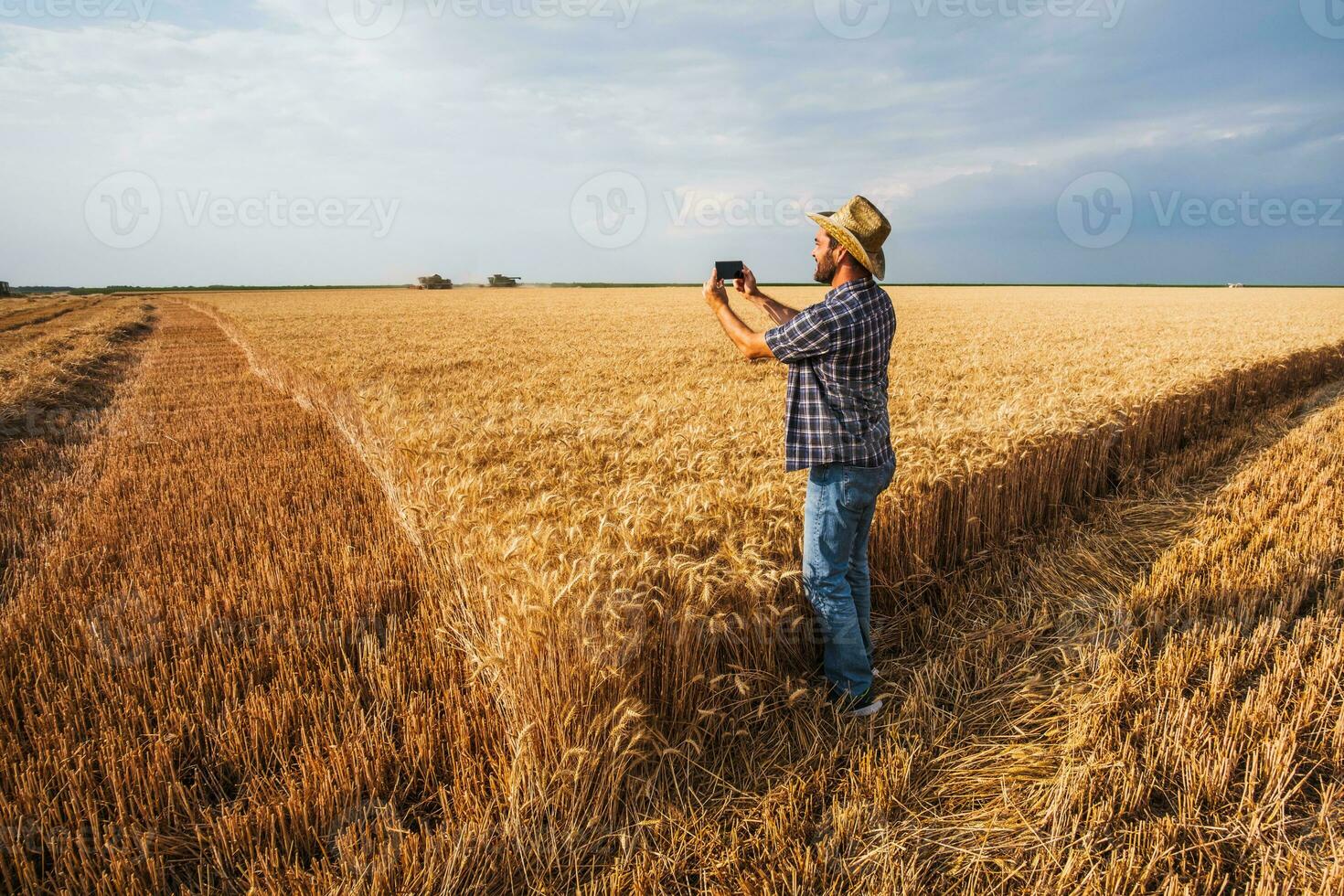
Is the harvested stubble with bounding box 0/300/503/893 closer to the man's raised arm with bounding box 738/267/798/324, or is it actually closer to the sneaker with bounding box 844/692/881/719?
the sneaker with bounding box 844/692/881/719

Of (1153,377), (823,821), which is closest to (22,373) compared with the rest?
(823,821)

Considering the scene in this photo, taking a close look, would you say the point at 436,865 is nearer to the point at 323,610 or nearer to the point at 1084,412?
the point at 323,610

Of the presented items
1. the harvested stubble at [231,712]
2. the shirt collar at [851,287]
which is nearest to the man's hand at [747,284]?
the shirt collar at [851,287]

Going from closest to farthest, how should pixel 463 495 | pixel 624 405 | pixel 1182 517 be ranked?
pixel 463 495
pixel 1182 517
pixel 624 405

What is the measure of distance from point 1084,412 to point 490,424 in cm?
609

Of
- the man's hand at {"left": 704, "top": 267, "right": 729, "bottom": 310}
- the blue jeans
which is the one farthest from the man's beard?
the blue jeans

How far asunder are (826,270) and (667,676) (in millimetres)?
2062

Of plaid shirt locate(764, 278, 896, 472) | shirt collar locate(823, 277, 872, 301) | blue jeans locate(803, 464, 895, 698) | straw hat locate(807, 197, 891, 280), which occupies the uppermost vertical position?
straw hat locate(807, 197, 891, 280)

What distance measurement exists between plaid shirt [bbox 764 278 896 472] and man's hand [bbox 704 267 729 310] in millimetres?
362

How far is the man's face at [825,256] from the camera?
10.1ft

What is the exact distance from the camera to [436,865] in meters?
2.46

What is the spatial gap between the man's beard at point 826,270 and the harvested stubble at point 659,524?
1.41m

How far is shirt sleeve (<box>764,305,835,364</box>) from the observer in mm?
2898

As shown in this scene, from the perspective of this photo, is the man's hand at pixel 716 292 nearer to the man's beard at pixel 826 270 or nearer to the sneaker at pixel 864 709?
the man's beard at pixel 826 270
